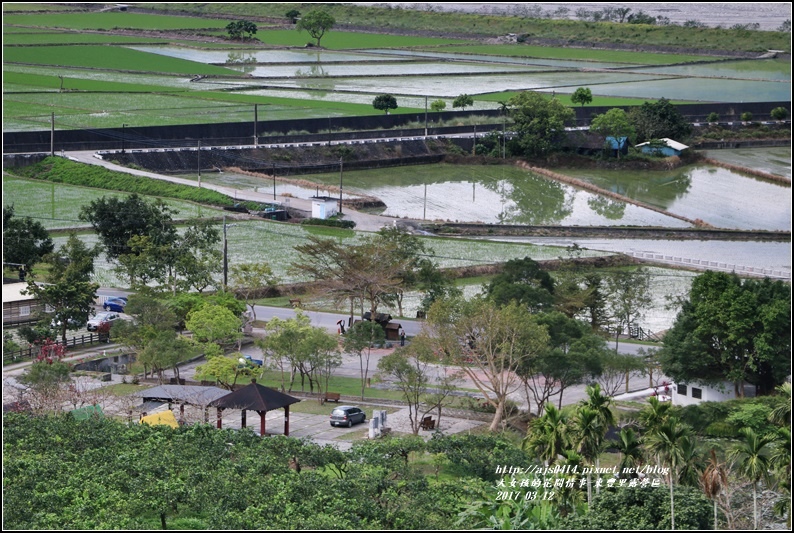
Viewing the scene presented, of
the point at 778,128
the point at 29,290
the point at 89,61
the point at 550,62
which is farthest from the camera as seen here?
the point at 550,62

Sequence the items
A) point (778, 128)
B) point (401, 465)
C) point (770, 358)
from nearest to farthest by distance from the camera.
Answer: point (401, 465) < point (770, 358) < point (778, 128)

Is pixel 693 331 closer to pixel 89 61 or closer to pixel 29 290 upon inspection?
pixel 29 290

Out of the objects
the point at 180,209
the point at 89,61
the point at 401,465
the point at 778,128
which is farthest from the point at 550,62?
the point at 401,465

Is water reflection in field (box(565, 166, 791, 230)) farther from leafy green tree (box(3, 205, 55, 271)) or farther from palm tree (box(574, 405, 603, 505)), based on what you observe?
palm tree (box(574, 405, 603, 505))

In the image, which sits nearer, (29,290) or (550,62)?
(29,290)

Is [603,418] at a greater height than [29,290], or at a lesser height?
greater

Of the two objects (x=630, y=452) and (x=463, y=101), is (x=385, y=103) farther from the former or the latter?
(x=630, y=452)

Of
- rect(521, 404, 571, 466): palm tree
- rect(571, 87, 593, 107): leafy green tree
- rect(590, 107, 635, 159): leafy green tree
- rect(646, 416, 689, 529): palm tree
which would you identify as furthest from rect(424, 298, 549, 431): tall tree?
rect(571, 87, 593, 107): leafy green tree

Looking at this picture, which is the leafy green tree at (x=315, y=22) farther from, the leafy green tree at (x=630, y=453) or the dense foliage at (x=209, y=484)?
the leafy green tree at (x=630, y=453)
